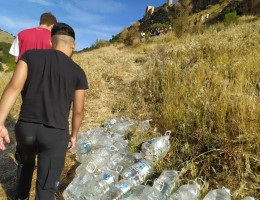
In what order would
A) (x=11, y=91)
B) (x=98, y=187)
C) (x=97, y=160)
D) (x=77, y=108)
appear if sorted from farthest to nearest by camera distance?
(x=97, y=160) < (x=98, y=187) < (x=77, y=108) < (x=11, y=91)

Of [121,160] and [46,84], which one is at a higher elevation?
[46,84]

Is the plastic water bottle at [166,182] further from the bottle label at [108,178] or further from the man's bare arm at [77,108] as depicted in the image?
the man's bare arm at [77,108]

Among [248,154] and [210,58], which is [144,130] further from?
[210,58]

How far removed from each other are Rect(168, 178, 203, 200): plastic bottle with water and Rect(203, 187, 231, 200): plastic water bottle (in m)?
0.09

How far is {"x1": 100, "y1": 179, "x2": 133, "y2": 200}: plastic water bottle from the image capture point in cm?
182

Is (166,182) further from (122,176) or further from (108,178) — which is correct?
(108,178)

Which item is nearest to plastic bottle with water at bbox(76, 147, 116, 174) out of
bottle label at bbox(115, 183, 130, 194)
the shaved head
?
bottle label at bbox(115, 183, 130, 194)

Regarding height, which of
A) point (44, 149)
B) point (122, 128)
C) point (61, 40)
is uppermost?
point (61, 40)

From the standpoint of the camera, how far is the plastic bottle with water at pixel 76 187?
200cm

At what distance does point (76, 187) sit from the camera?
81.0 inches

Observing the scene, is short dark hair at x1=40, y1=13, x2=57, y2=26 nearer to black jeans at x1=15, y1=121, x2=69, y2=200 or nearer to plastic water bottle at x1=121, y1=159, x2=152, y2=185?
black jeans at x1=15, y1=121, x2=69, y2=200

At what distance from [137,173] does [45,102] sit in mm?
1276

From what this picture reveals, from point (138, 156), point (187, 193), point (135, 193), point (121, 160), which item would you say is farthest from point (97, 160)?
point (187, 193)

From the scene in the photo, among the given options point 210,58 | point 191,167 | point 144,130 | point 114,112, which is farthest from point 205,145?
point 210,58
